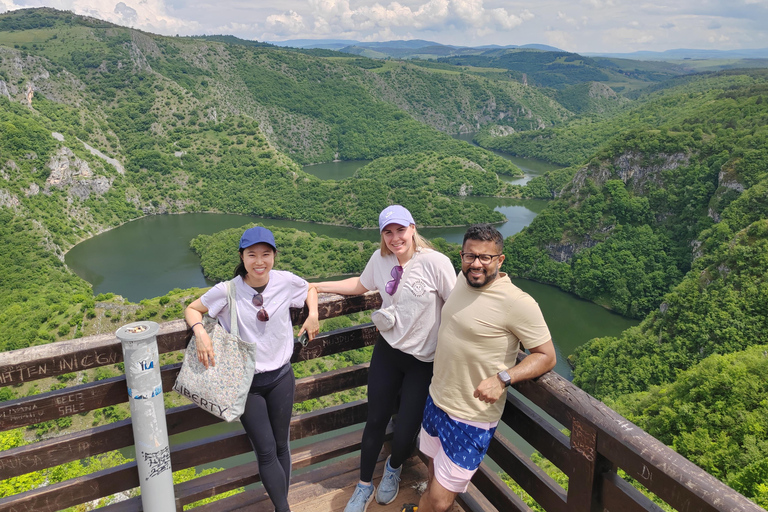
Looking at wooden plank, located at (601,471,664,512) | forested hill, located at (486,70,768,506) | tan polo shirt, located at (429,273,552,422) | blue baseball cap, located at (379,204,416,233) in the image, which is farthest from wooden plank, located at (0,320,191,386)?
forested hill, located at (486,70,768,506)

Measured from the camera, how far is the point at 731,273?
129 feet

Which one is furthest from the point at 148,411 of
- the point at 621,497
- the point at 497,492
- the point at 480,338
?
the point at 621,497

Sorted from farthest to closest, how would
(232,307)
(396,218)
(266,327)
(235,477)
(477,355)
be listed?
(235,477)
(396,218)
(266,327)
(232,307)
(477,355)

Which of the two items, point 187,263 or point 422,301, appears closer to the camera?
point 422,301

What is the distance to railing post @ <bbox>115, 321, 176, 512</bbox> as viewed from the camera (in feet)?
9.99

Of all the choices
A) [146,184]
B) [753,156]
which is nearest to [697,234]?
[753,156]

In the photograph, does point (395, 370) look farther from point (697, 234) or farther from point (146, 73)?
point (146, 73)

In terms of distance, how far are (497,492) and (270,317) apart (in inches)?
80.6

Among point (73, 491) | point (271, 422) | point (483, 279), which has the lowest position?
point (73, 491)

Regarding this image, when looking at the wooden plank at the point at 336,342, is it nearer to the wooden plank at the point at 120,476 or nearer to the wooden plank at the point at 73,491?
the wooden plank at the point at 120,476

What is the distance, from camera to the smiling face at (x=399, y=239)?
376 centimetres

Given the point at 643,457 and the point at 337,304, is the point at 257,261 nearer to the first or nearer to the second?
the point at 337,304

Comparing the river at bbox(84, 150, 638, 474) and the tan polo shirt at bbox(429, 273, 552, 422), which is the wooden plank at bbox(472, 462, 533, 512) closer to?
the tan polo shirt at bbox(429, 273, 552, 422)

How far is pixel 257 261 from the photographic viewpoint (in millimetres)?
3518
